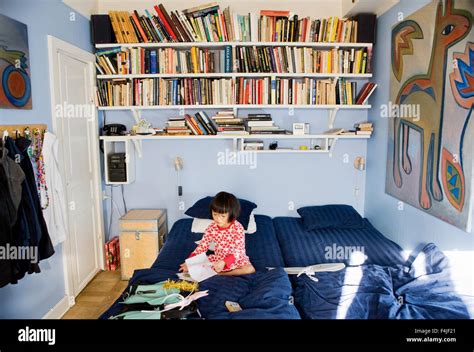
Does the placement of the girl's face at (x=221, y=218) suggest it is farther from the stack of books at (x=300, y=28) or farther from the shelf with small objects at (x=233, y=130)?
the stack of books at (x=300, y=28)

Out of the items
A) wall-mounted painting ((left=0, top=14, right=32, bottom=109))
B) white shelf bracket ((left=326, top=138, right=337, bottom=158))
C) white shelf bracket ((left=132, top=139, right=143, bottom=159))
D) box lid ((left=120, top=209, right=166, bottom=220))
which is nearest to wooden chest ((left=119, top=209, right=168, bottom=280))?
box lid ((left=120, top=209, right=166, bottom=220))

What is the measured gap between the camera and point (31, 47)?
1.96m

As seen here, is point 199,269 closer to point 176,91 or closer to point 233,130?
point 233,130

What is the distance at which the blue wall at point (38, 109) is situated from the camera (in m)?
1.76

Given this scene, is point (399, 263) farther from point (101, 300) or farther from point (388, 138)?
point (101, 300)

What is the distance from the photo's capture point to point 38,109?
2.04m

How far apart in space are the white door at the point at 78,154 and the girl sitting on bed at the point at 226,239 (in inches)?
46.6

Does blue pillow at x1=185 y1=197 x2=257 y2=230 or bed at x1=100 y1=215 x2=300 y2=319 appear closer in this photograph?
bed at x1=100 y1=215 x2=300 y2=319

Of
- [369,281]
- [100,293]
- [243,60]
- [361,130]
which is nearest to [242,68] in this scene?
[243,60]

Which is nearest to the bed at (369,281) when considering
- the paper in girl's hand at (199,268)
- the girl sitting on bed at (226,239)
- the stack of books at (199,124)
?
the girl sitting on bed at (226,239)

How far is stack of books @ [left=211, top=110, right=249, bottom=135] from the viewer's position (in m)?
2.70

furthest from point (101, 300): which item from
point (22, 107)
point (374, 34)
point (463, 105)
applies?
point (374, 34)

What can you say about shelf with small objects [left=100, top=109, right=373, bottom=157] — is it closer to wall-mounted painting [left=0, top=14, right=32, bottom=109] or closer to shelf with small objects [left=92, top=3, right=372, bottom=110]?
shelf with small objects [left=92, top=3, right=372, bottom=110]

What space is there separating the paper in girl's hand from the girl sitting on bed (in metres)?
0.05
